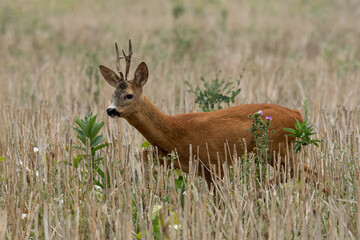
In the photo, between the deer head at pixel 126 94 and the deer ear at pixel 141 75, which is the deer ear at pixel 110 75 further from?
the deer ear at pixel 141 75

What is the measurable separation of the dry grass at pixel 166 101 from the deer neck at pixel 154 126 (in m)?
0.25

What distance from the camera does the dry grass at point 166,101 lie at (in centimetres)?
367

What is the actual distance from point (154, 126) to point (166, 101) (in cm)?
217

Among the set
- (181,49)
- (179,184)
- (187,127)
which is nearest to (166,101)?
(187,127)

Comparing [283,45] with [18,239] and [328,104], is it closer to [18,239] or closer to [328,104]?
[328,104]

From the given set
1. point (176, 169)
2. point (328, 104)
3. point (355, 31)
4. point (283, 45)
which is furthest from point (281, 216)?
point (355, 31)

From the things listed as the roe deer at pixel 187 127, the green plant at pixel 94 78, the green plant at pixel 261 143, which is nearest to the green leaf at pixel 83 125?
the roe deer at pixel 187 127

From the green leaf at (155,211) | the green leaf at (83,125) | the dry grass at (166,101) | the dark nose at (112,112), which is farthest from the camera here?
the green leaf at (83,125)

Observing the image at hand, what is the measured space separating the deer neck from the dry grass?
0.82 feet

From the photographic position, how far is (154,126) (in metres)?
4.61

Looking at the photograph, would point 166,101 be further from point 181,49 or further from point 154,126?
point 181,49

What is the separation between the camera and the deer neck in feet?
14.9

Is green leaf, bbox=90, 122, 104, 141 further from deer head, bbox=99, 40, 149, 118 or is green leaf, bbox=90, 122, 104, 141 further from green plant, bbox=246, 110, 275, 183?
green plant, bbox=246, 110, 275, 183

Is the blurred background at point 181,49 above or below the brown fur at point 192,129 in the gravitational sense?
above
